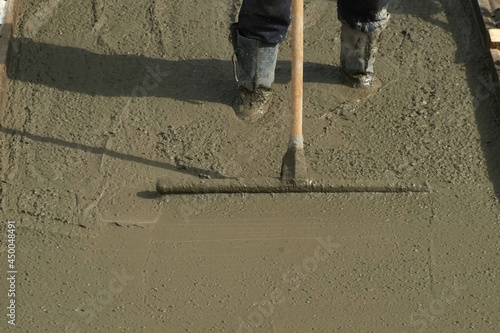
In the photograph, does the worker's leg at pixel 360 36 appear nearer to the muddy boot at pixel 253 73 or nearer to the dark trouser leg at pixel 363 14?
the dark trouser leg at pixel 363 14

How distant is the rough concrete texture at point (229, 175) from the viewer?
12.0 feet

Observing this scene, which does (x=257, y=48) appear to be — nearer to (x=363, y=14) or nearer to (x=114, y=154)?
(x=363, y=14)

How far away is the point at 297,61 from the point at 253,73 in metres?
0.53

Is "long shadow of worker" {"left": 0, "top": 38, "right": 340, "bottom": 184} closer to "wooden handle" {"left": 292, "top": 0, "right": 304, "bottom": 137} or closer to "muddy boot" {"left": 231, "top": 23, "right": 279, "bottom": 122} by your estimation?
"muddy boot" {"left": 231, "top": 23, "right": 279, "bottom": 122}

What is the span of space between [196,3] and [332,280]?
2.30 m

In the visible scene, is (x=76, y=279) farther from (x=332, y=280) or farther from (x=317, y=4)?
(x=317, y=4)

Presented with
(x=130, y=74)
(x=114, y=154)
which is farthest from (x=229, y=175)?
(x=130, y=74)

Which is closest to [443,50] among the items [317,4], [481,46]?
[481,46]

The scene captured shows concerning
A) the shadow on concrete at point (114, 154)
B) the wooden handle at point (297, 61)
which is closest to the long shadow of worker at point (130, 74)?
the shadow on concrete at point (114, 154)

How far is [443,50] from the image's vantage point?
4.96 m

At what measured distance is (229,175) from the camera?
425cm

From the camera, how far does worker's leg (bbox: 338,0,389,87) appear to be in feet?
14.7

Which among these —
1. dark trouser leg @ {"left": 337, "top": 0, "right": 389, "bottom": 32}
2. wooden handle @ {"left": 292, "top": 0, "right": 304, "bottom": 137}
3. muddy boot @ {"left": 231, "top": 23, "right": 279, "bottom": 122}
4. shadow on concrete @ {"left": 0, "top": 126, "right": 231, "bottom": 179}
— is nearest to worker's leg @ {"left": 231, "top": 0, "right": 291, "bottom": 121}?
muddy boot @ {"left": 231, "top": 23, "right": 279, "bottom": 122}

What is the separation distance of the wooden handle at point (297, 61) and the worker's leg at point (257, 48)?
26cm
